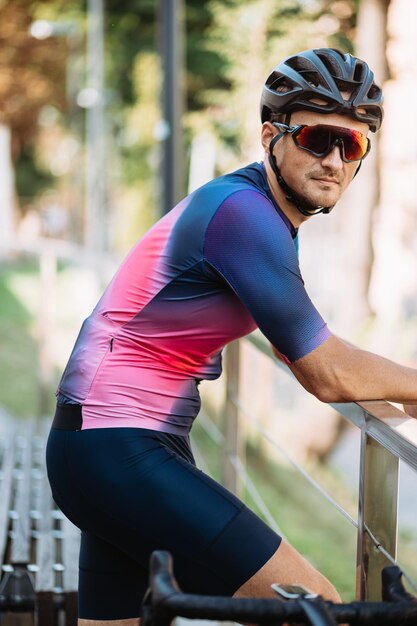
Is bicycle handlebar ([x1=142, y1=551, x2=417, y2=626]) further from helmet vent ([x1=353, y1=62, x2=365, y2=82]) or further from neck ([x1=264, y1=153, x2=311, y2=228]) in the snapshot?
helmet vent ([x1=353, y1=62, x2=365, y2=82])

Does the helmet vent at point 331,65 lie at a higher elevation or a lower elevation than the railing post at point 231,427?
higher

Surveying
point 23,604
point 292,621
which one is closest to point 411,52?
point 23,604

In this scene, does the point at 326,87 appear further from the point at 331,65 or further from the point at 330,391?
the point at 330,391

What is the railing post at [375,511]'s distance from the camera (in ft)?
7.43

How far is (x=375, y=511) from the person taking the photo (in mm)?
2303

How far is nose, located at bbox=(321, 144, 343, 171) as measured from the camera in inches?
94.3

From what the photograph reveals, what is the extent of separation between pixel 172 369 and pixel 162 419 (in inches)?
4.4

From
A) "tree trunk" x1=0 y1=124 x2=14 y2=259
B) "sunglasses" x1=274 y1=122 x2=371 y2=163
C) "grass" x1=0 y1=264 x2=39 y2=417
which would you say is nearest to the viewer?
"sunglasses" x1=274 y1=122 x2=371 y2=163

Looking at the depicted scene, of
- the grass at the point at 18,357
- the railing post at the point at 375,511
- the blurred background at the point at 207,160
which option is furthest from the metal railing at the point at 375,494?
the grass at the point at 18,357

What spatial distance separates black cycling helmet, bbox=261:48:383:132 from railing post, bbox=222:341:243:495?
2316 millimetres

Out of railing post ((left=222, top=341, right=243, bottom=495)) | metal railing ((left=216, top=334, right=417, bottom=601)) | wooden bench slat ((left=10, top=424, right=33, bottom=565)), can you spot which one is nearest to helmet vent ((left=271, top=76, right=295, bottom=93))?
metal railing ((left=216, top=334, right=417, bottom=601))

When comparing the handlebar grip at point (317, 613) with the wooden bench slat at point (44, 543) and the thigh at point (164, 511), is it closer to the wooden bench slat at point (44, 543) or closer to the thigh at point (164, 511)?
the thigh at point (164, 511)

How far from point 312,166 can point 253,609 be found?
1.18 metres

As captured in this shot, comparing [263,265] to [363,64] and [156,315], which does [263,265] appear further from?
[363,64]
